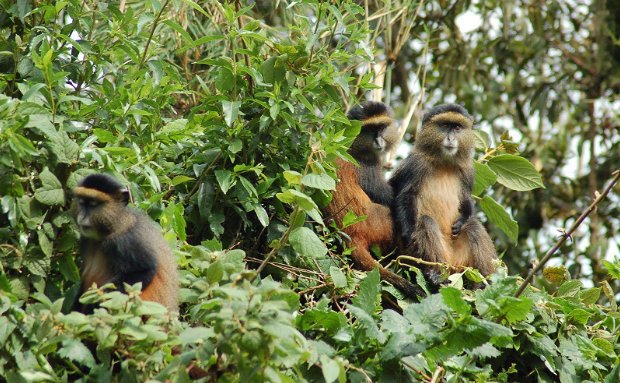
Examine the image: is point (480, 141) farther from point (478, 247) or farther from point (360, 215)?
point (360, 215)

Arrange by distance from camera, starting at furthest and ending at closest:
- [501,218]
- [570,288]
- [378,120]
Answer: [378,120], [501,218], [570,288]

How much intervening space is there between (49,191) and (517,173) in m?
3.92

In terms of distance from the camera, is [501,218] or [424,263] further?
[501,218]

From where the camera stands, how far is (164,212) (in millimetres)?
5582

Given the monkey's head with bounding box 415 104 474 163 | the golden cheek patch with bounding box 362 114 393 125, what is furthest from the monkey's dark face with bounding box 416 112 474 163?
the golden cheek patch with bounding box 362 114 393 125

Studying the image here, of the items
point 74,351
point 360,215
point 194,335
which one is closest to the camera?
point 194,335

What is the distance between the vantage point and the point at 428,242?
7.15m

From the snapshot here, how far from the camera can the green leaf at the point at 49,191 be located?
5004 millimetres

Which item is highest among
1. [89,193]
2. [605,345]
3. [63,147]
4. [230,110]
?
[230,110]

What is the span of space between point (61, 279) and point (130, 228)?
580mm

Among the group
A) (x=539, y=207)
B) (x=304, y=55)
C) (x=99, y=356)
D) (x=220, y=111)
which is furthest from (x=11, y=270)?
(x=539, y=207)

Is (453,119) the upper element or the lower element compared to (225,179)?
upper

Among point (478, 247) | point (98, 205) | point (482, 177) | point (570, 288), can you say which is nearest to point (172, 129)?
point (98, 205)

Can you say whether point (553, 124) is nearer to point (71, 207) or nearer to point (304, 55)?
point (304, 55)
